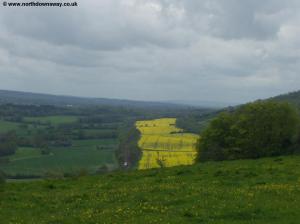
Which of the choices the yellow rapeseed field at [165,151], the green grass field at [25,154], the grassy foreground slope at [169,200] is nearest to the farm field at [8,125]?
the green grass field at [25,154]

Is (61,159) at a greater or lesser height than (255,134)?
lesser

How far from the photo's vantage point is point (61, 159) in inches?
4171

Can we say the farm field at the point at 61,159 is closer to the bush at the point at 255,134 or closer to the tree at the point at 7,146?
the tree at the point at 7,146

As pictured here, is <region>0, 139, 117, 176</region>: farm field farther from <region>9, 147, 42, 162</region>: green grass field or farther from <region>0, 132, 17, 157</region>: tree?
<region>0, 132, 17, 157</region>: tree

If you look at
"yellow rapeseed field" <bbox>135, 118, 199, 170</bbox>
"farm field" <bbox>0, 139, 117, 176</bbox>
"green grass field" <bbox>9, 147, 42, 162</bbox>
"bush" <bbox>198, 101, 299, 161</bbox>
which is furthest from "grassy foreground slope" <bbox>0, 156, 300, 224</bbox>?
"green grass field" <bbox>9, 147, 42, 162</bbox>

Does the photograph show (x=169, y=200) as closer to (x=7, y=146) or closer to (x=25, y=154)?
(x=25, y=154)

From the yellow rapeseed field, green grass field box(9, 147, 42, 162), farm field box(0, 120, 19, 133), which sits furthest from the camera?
farm field box(0, 120, 19, 133)

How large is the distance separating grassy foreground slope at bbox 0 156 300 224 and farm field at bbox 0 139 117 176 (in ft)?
180

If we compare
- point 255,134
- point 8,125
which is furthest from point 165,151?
point 8,125

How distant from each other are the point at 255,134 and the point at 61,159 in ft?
211

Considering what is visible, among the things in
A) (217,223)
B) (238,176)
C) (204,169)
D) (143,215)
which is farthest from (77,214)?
(204,169)

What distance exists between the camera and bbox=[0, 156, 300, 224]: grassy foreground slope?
16.7 m

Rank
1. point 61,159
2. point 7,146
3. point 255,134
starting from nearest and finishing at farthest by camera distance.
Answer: point 255,134 → point 61,159 → point 7,146

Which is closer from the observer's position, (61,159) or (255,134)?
(255,134)
